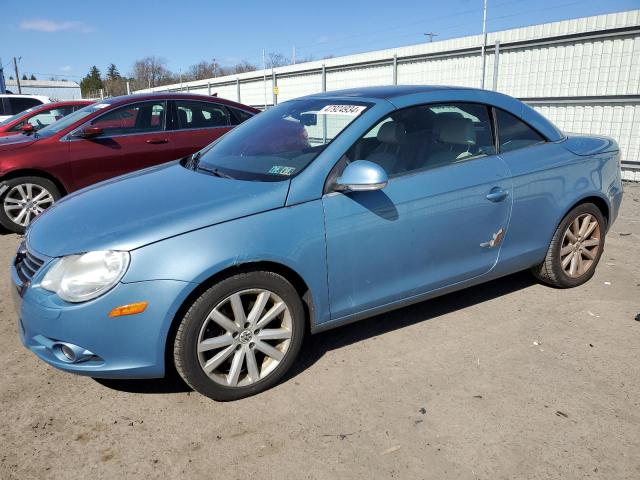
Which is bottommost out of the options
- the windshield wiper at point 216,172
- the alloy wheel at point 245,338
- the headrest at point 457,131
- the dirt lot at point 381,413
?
the dirt lot at point 381,413

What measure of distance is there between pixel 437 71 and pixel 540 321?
10.4 meters

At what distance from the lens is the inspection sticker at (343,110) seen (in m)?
3.12

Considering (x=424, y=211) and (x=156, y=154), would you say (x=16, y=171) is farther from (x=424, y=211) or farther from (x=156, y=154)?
(x=424, y=211)

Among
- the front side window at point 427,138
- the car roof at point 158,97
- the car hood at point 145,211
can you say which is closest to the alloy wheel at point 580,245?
the front side window at point 427,138

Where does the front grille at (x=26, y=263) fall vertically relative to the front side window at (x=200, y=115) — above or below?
below

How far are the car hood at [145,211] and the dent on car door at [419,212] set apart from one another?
1.50 ft

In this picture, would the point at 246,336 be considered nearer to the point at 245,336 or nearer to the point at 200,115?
the point at 245,336

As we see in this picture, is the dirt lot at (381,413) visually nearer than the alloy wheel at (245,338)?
Yes

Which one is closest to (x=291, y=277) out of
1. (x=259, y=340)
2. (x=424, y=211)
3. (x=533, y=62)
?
(x=259, y=340)

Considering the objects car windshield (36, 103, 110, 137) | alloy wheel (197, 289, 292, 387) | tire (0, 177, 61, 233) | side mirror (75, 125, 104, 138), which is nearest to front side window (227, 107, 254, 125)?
car windshield (36, 103, 110, 137)

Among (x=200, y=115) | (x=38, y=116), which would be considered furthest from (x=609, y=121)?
(x=38, y=116)

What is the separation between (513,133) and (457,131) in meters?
0.49

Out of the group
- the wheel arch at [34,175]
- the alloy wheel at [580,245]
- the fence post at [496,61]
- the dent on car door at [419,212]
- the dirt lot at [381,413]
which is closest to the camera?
the dirt lot at [381,413]

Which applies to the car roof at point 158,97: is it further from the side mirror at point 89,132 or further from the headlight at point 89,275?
the headlight at point 89,275
